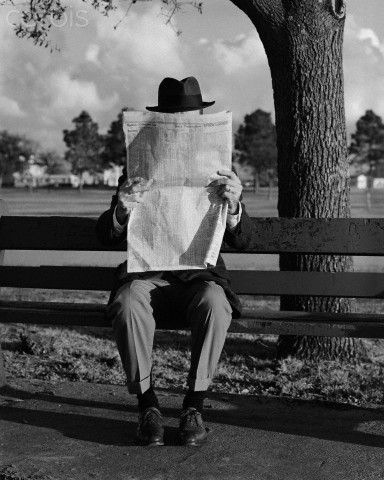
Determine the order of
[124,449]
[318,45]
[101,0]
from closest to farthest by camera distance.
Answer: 1. [124,449]
2. [318,45]
3. [101,0]

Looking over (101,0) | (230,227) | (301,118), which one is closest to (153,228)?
(230,227)

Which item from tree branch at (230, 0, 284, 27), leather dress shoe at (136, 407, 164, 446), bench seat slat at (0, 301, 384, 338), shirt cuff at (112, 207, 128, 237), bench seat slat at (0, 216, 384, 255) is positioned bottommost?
leather dress shoe at (136, 407, 164, 446)

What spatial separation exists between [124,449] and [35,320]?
Result: 46.6 inches

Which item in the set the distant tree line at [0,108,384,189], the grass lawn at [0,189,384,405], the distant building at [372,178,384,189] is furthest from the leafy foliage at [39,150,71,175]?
the grass lawn at [0,189,384,405]

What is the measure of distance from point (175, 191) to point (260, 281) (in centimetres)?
95

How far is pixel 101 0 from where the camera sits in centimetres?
780

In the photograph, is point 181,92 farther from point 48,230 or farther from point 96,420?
point 96,420

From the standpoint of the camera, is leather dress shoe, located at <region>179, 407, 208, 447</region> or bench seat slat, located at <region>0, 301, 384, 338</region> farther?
bench seat slat, located at <region>0, 301, 384, 338</region>

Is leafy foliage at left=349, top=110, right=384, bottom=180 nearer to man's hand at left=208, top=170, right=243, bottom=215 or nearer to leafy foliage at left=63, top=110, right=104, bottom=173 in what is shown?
leafy foliage at left=63, top=110, right=104, bottom=173

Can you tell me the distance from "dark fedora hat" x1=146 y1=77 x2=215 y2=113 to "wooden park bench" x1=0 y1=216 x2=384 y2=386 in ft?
2.68

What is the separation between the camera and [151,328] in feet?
12.5

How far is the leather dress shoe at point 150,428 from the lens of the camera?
3.67 metres

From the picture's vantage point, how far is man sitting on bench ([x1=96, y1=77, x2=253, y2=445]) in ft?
12.2

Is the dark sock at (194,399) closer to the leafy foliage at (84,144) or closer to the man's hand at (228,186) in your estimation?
the man's hand at (228,186)
